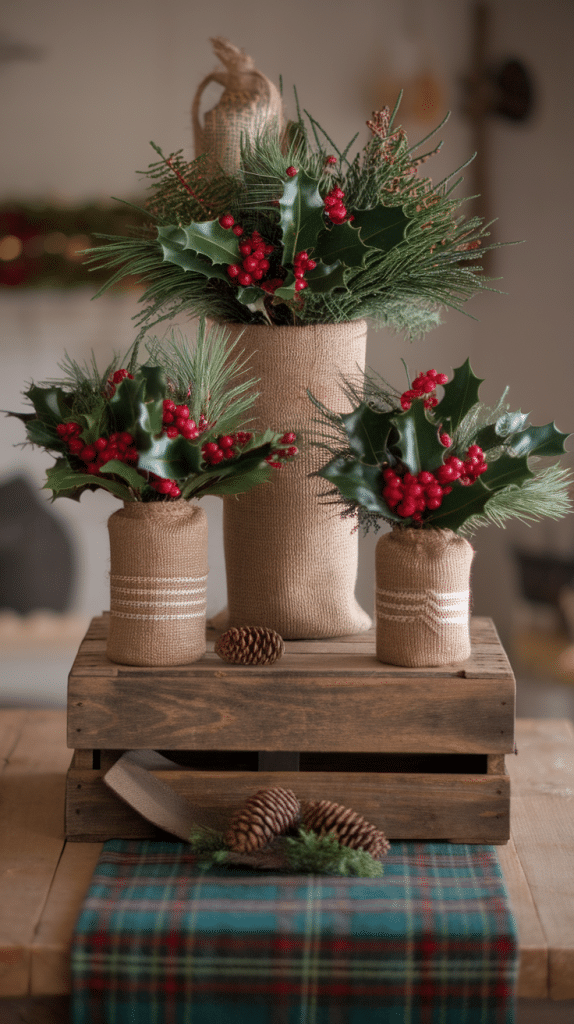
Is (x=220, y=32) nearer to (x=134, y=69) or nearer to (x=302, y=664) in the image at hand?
(x=134, y=69)

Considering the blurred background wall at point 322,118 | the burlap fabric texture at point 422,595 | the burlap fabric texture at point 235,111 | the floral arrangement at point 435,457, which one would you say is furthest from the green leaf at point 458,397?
the blurred background wall at point 322,118

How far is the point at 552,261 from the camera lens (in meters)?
1.78

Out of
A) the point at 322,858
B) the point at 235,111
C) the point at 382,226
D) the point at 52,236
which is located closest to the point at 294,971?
the point at 322,858

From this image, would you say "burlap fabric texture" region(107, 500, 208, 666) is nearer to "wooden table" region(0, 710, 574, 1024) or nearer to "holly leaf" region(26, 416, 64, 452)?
"holly leaf" region(26, 416, 64, 452)

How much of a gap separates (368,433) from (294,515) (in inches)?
6.3

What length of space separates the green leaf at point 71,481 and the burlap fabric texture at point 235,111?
0.35 m

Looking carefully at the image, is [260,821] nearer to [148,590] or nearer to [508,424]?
[148,590]

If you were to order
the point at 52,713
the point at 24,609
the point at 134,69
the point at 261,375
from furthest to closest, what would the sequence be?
1. the point at 24,609
2. the point at 134,69
3. the point at 52,713
4. the point at 261,375

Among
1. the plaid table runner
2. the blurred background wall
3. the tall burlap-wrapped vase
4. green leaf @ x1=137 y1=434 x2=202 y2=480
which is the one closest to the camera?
the plaid table runner

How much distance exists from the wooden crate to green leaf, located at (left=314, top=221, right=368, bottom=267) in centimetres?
37

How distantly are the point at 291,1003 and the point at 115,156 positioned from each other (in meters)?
1.40

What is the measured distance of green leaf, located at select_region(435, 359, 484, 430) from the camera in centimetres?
90

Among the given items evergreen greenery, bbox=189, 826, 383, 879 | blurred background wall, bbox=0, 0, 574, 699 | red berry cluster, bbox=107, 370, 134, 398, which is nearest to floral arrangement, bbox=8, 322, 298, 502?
red berry cluster, bbox=107, 370, 134, 398

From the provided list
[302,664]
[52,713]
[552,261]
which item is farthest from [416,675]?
[552,261]
